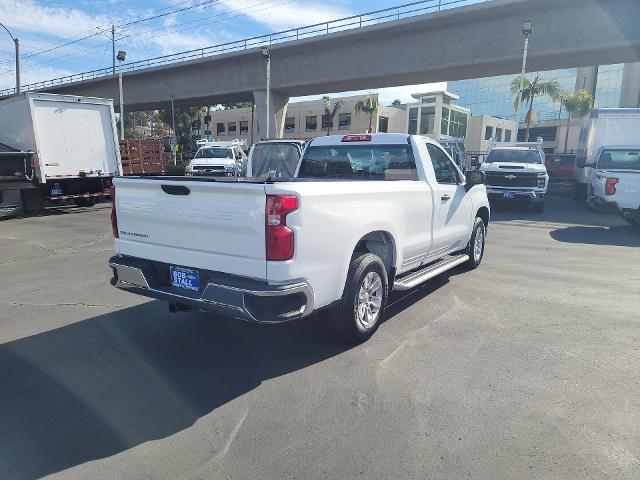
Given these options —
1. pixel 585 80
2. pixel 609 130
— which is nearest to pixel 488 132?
pixel 585 80

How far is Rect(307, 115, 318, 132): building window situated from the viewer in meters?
60.0

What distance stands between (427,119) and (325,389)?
54838 millimetres

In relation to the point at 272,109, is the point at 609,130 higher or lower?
lower

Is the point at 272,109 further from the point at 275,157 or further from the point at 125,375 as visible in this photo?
the point at 125,375

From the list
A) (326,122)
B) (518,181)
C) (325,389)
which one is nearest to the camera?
(325,389)

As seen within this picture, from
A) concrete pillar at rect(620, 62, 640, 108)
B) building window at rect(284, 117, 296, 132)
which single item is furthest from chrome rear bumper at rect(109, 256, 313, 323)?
building window at rect(284, 117, 296, 132)

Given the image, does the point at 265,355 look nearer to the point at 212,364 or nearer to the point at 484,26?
the point at 212,364

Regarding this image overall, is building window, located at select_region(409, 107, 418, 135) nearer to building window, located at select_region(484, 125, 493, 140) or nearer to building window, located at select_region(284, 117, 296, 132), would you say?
building window, located at select_region(484, 125, 493, 140)

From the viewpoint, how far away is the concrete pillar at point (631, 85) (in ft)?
109

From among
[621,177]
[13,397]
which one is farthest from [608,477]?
[621,177]

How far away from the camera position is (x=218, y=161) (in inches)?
896

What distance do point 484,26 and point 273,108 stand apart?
15.3m

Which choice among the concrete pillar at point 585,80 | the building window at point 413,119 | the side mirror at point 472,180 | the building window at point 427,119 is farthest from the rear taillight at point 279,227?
the concrete pillar at point 585,80

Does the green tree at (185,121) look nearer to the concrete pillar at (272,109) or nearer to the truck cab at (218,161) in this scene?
the concrete pillar at (272,109)
